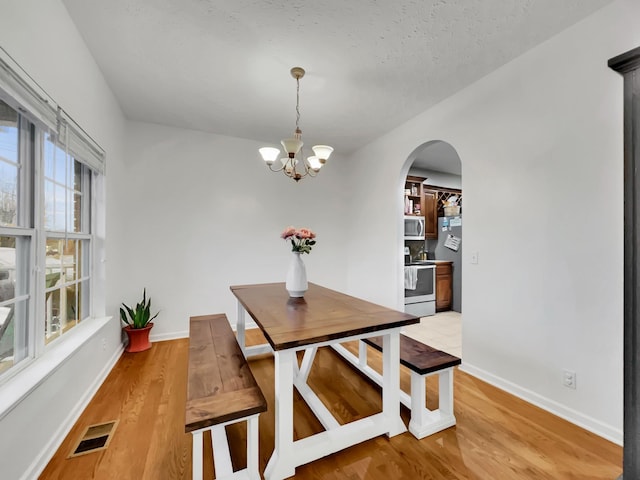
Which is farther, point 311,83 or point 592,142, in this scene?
point 311,83

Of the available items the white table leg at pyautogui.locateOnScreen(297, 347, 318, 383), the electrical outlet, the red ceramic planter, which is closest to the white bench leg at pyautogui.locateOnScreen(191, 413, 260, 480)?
the white table leg at pyautogui.locateOnScreen(297, 347, 318, 383)

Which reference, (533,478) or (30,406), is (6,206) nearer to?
(30,406)

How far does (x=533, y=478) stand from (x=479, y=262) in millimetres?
1506

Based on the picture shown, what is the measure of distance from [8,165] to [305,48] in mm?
1928

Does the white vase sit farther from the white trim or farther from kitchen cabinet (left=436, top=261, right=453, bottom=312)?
kitchen cabinet (left=436, top=261, right=453, bottom=312)

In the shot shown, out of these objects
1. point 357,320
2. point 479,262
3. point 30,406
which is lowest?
point 30,406

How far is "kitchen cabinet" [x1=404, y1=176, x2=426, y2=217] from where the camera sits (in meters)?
4.80

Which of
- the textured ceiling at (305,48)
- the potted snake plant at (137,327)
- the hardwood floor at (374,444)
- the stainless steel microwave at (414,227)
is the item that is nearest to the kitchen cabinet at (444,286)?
the stainless steel microwave at (414,227)

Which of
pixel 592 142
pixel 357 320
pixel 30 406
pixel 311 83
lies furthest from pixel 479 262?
pixel 30 406

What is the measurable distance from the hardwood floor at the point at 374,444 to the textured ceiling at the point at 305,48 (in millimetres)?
2623

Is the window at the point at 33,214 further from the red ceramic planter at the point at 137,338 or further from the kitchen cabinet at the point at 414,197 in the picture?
the kitchen cabinet at the point at 414,197

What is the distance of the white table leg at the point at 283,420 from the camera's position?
1.39 m

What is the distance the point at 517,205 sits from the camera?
2.18m

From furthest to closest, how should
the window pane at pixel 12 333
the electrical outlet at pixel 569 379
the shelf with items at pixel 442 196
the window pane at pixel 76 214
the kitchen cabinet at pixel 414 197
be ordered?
the shelf with items at pixel 442 196
the kitchen cabinet at pixel 414 197
the window pane at pixel 76 214
the electrical outlet at pixel 569 379
the window pane at pixel 12 333
